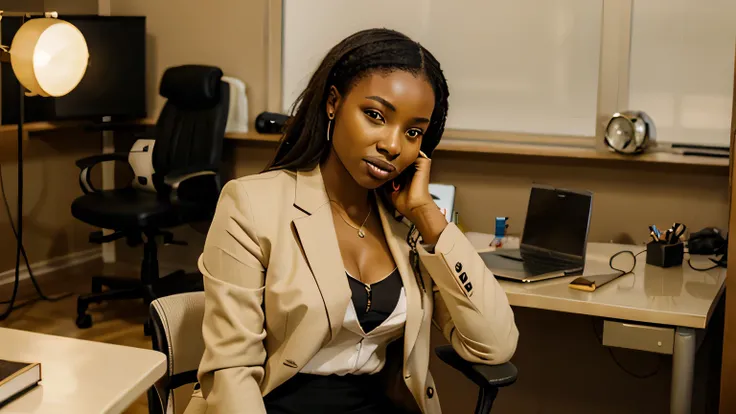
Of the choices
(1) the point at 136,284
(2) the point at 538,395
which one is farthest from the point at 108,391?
(1) the point at 136,284

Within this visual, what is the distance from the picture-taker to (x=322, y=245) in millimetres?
1743

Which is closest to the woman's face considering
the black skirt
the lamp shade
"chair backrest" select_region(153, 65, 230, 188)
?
the black skirt

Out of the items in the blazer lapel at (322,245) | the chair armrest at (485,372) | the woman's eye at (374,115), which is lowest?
the chair armrest at (485,372)

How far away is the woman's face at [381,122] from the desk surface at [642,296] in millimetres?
714

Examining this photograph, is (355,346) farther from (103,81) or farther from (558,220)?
(103,81)

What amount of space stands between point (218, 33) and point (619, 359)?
2.51 metres

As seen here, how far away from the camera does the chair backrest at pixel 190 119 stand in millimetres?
4109

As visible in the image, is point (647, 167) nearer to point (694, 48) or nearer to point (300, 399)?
point (694, 48)

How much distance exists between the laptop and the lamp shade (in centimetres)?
122

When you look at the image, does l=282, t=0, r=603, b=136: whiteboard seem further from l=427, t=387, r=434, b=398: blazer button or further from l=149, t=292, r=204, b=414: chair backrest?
l=149, t=292, r=204, b=414: chair backrest

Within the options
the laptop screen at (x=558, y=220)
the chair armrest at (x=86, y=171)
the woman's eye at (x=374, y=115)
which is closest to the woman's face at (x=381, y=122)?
the woman's eye at (x=374, y=115)

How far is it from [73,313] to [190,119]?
108cm

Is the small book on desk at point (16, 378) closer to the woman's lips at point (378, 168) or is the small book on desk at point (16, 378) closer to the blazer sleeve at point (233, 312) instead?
the blazer sleeve at point (233, 312)

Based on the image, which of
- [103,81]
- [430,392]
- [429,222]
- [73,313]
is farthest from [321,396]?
[103,81]
